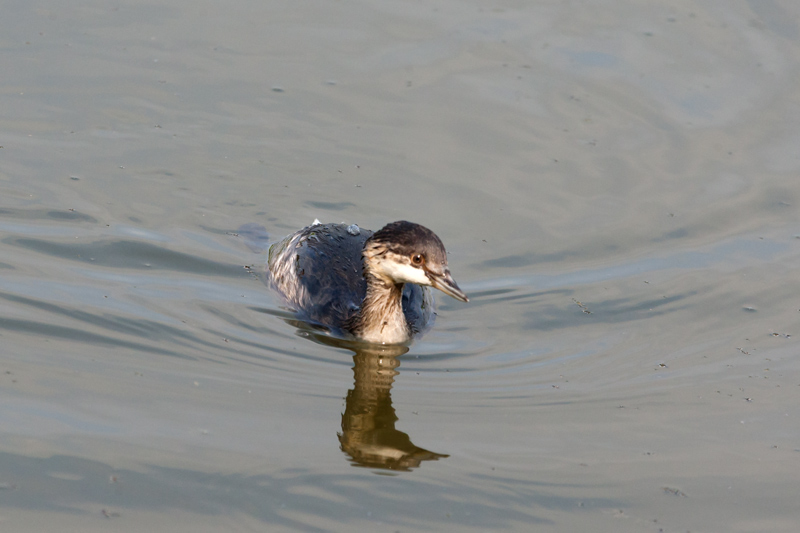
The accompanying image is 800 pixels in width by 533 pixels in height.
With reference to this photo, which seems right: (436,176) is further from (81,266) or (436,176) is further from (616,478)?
(616,478)

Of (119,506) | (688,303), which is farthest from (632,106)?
(119,506)

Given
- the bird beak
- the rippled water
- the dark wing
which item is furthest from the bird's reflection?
the bird beak

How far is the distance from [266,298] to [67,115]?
13.0ft

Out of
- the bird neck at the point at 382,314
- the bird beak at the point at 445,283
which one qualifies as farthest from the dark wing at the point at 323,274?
the bird beak at the point at 445,283

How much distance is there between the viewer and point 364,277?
8.72 m

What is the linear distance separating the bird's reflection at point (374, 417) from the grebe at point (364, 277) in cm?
26

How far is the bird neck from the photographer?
8.56 m

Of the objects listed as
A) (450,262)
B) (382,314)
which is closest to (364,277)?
(382,314)

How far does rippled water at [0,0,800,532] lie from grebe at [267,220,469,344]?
0.28m

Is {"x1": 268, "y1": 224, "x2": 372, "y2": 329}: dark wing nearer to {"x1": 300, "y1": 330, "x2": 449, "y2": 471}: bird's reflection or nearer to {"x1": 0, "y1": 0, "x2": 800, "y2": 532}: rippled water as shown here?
{"x1": 0, "y1": 0, "x2": 800, "y2": 532}: rippled water

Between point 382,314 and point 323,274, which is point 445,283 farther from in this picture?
point 323,274

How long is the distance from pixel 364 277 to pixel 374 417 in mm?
1690

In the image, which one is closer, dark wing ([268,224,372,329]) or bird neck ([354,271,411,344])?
bird neck ([354,271,411,344])

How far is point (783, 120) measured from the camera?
1198 cm
